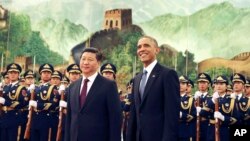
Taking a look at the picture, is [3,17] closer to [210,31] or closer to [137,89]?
[210,31]

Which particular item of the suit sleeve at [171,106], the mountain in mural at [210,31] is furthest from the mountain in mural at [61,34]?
the suit sleeve at [171,106]

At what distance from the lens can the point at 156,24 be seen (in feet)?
45.3

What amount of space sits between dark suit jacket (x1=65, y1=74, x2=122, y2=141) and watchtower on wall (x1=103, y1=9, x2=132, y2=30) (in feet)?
34.3

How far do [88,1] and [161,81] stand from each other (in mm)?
11564

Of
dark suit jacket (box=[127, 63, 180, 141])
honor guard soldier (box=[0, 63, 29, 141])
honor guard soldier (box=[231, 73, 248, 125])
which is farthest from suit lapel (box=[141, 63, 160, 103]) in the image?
honor guard soldier (box=[0, 63, 29, 141])

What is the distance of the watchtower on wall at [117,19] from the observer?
13712 millimetres

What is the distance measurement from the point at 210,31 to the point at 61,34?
499 centimetres

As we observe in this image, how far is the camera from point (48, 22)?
14.3m

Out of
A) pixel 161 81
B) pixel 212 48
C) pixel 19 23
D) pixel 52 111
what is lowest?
pixel 52 111

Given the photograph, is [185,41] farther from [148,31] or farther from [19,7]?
[19,7]

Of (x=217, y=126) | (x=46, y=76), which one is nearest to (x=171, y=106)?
(x=217, y=126)

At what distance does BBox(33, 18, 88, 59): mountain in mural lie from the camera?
14.1 metres

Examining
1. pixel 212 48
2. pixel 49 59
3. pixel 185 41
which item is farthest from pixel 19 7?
pixel 212 48

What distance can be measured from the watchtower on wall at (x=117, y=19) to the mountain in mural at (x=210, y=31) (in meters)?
0.81
